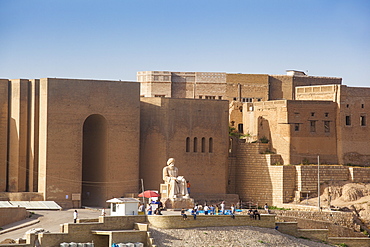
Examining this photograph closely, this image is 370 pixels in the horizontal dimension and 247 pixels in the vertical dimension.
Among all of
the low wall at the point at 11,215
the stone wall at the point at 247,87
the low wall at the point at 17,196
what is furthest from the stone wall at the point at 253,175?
the low wall at the point at 11,215

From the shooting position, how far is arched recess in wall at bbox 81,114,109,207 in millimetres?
66688

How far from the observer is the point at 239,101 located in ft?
261

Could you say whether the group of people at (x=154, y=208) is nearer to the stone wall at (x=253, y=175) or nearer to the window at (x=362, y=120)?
the stone wall at (x=253, y=175)

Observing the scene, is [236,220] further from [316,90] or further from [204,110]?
[316,90]

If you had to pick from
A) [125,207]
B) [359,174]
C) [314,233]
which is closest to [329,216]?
[314,233]

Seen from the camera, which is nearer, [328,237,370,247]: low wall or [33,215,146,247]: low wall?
[33,215,146,247]: low wall

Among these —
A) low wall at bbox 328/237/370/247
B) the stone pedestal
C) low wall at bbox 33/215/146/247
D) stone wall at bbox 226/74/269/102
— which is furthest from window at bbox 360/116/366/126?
low wall at bbox 33/215/146/247

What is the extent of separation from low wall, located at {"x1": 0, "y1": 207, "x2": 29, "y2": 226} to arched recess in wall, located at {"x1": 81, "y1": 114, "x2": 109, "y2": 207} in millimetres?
10084

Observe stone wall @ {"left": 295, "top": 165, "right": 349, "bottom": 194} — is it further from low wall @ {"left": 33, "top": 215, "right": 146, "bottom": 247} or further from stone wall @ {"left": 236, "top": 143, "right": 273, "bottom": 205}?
low wall @ {"left": 33, "top": 215, "right": 146, "bottom": 247}

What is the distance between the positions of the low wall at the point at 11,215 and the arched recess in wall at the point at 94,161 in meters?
10.1

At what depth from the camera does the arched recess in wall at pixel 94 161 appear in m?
66.7

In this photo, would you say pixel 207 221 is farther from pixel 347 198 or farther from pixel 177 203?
pixel 347 198

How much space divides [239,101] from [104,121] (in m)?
16.0

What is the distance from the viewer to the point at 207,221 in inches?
2147
